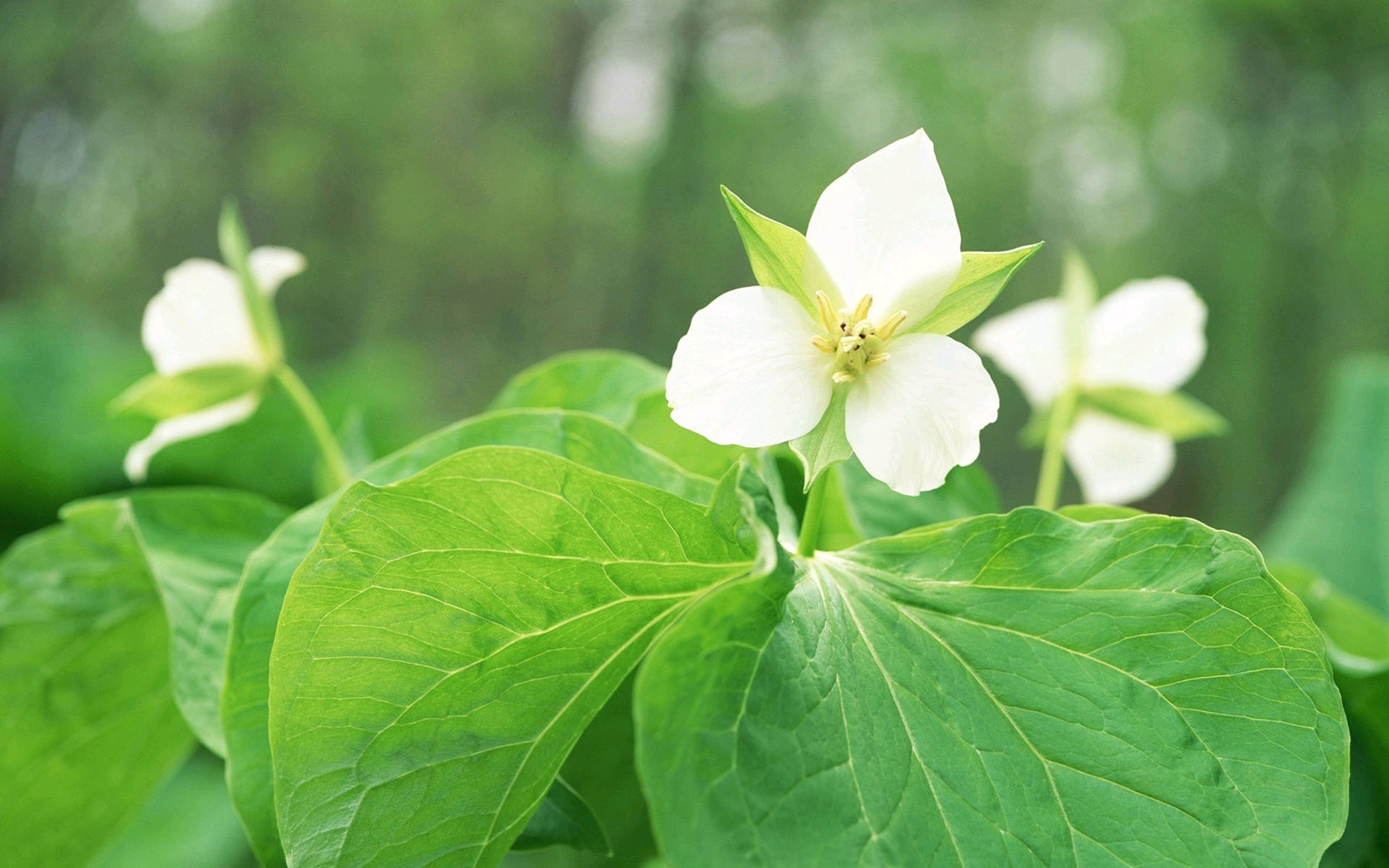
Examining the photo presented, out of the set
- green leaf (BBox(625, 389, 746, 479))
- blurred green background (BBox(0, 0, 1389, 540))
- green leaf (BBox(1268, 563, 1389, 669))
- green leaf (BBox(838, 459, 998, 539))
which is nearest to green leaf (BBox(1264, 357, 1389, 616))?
green leaf (BBox(1268, 563, 1389, 669))

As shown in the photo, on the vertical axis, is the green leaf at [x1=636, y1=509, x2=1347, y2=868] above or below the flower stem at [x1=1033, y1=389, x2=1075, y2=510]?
above

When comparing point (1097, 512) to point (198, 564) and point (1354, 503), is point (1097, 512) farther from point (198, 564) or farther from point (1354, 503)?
point (1354, 503)

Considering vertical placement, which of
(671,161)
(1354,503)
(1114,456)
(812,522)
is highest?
(812,522)

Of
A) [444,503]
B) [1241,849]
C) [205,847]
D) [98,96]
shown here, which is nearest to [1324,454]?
[1241,849]

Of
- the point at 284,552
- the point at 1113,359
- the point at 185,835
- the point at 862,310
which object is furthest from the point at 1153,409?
the point at 185,835

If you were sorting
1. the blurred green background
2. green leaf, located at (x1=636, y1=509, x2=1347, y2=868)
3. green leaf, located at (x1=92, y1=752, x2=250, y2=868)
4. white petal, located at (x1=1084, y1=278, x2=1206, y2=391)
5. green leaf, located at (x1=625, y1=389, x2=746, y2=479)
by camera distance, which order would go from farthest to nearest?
the blurred green background < green leaf, located at (x1=92, y1=752, x2=250, y2=868) < white petal, located at (x1=1084, y1=278, x2=1206, y2=391) < green leaf, located at (x1=625, y1=389, x2=746, y2=479) < green leaf, located at (x1=636, y1=509, x2=1347, y2=868)

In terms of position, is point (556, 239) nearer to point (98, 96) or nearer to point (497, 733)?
point (98, 96)

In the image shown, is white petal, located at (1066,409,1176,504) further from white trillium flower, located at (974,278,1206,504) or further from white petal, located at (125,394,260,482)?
white petal, located at (125,394,260,482)
